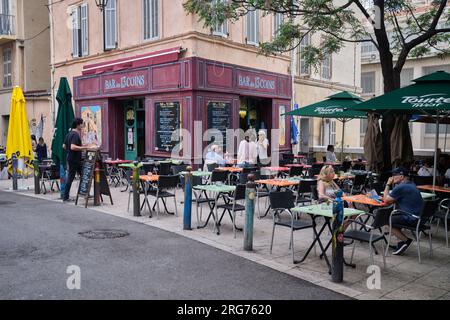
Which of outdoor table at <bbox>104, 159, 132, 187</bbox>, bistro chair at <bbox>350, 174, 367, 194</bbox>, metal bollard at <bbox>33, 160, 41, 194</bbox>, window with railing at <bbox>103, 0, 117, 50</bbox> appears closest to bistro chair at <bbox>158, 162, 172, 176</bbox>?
outdoor table at <bbox>104, 159, 132, 187</bbox>

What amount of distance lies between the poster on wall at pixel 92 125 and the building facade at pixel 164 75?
0.04m

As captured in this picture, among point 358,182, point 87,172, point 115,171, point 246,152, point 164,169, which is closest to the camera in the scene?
point 358,182

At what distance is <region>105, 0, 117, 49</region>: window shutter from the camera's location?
17.5 m

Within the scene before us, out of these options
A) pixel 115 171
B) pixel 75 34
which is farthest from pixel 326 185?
pixel 75 34

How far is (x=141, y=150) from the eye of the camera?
17688 millimetres

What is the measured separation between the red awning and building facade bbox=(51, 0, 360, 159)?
0.04 meters

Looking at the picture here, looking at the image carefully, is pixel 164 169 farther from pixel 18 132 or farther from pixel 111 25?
pixel 111 25

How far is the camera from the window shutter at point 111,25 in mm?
17500

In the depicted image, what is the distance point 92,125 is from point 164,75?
523cm

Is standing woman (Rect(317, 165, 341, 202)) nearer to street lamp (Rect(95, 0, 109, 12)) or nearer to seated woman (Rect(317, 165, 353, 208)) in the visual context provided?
seated woman (Rect(317, 165, 353, 208))

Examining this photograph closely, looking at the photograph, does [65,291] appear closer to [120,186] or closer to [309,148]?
[120,186]

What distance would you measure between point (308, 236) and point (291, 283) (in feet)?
8.57

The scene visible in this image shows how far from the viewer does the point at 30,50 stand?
2316cm
